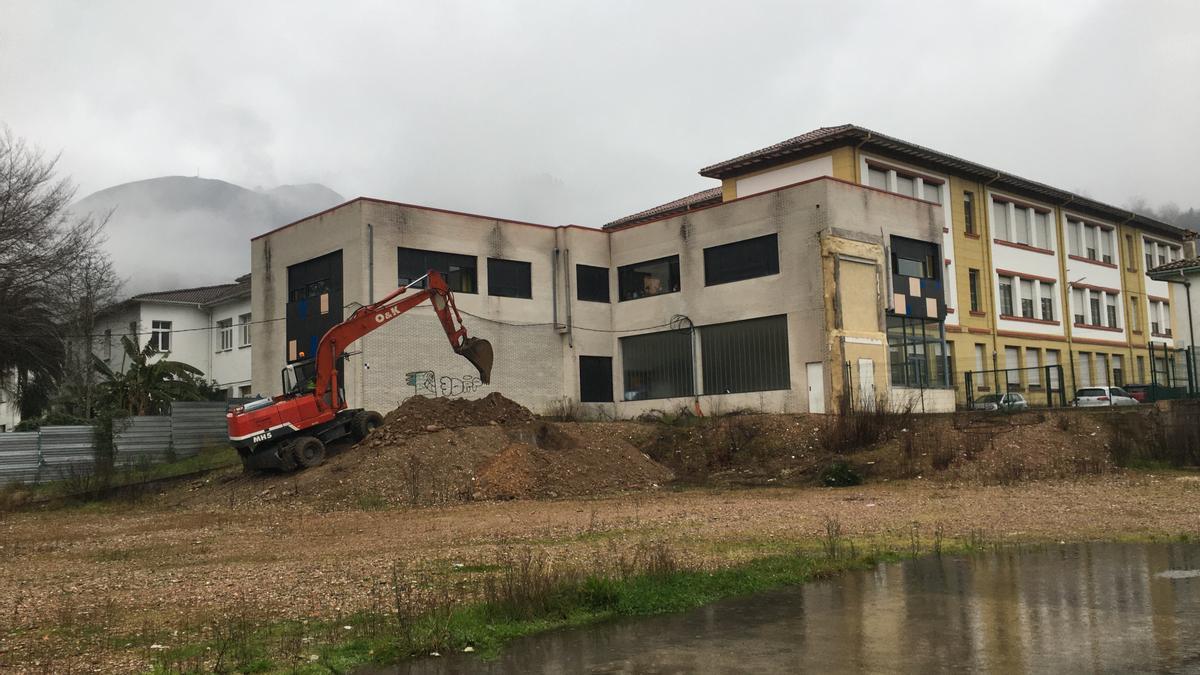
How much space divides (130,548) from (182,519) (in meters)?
5.38

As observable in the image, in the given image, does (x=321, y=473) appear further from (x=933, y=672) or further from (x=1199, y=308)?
(x=1199, y=308)

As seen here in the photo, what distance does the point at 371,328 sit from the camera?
29.0m

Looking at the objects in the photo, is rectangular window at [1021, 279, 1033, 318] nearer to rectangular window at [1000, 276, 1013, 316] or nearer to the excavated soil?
rectangular window at [1000, 276, 1013, 316]

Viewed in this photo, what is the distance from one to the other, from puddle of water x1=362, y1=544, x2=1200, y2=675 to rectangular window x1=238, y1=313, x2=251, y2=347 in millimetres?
47988

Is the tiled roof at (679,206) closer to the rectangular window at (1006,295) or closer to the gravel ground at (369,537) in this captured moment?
the rectangular window at (1006,295)

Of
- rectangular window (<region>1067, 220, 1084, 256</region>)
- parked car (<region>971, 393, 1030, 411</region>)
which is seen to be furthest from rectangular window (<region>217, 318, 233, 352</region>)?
rectangular window (<region>1067, 220, 1084, 256</region>)

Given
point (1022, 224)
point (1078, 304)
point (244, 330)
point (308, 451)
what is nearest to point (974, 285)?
point (1022, 224)

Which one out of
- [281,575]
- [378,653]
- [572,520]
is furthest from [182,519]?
[378,653]

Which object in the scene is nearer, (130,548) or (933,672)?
(933,672)

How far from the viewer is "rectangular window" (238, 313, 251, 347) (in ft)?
177

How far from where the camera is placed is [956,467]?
24688mm

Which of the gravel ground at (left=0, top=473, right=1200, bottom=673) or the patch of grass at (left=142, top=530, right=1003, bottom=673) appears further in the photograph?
the gravel ground at (left=0, top=473, right=1200, bottom=673)

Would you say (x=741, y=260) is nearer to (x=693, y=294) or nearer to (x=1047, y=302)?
(x=693, y=294)

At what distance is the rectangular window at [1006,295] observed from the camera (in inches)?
1945
